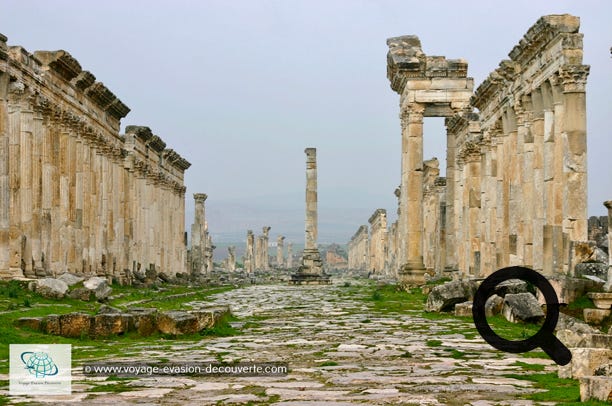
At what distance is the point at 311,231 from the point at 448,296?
38.0 metres

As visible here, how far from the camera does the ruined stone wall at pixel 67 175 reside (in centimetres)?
2739

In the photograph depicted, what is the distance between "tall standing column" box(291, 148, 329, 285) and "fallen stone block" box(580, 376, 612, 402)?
1754 inches

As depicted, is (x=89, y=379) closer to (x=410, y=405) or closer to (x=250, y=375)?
(x=250, y=375)

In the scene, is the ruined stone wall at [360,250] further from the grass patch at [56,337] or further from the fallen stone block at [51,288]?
the grass patch at [56,337]

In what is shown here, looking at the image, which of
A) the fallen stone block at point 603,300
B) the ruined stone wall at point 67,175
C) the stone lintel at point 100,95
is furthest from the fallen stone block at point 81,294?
the stone lintel at point 100,95

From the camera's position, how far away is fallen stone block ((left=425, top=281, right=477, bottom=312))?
21.9 meters

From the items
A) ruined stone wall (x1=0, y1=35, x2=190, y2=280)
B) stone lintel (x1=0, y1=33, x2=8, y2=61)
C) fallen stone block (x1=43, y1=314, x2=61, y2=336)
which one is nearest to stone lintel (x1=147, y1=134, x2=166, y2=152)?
ruined stone wall (x1=0, y1=35, x2=190, y2=280)

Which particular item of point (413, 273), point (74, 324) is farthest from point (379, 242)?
point (74, 324)

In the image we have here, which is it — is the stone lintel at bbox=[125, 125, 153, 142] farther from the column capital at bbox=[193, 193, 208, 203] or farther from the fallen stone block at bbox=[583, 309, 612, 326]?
the fallen stone block at bbox=[583, 309, 612, 326]

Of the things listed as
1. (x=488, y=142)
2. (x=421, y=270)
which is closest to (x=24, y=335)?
(x=488, y=142)

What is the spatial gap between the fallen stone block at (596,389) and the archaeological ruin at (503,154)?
1320cm

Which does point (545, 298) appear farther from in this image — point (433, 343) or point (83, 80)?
point (83, 80)

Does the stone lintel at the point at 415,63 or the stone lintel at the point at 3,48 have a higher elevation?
the stone lintel at the point at 415,63

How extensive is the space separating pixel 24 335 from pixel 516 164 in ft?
54.9
